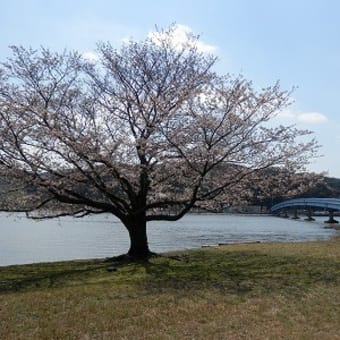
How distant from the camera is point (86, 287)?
35.4 feet

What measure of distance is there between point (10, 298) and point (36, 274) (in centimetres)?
408

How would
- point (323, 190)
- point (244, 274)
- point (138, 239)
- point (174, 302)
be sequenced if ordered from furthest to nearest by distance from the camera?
point (323, 190) → point (138, 239) → point (244, 274) → point (174, 302)

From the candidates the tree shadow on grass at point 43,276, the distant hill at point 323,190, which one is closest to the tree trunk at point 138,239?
the tree shadow on grass at point 43,276

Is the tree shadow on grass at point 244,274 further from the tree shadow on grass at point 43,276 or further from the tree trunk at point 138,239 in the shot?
the tree shadow on grass at point 43,276

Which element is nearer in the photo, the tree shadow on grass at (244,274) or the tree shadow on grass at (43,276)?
the tree shadow on grass at (244,274)

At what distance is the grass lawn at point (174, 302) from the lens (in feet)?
23.4

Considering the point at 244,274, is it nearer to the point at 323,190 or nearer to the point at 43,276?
the point at 43,276

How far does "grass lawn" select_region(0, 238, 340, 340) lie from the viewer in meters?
7.12

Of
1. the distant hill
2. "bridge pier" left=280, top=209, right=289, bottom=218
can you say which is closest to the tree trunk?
the distant hill

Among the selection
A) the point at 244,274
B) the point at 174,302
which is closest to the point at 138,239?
the point at 244,274

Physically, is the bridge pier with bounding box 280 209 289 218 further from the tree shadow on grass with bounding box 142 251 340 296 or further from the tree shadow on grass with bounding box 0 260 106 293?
the tree shadow on grass with bounding box 0 260 106 293

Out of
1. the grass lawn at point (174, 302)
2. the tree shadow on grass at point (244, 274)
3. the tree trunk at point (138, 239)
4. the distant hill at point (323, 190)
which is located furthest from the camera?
the distant hill at point (323, 190)

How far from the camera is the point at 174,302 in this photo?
29.5 feet

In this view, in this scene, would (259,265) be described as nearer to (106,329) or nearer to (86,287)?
(86,287)
